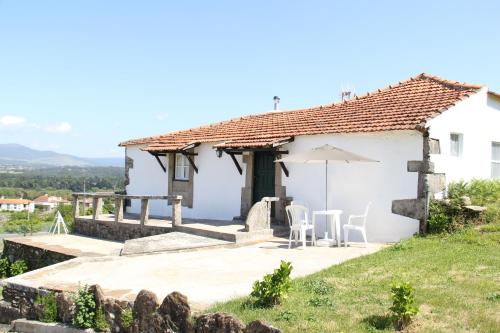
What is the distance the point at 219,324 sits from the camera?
5.52 m

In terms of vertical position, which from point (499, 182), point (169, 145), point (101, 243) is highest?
point (169, 145)

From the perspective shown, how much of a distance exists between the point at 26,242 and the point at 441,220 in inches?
436

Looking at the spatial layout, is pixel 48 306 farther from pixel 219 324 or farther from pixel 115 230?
pixel 115 230

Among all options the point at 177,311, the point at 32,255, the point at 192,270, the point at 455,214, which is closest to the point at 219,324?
the point at 177,311

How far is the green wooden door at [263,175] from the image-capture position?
46.9 feet

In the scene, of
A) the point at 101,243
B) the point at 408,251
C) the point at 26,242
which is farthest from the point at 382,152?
the point at 26,242

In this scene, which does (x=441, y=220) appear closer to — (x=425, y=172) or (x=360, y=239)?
(x=425, y=172)

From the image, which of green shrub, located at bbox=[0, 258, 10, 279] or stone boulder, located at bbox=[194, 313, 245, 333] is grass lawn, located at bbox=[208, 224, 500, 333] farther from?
green shrub, located at bbox=[0, 258, 10, 279]

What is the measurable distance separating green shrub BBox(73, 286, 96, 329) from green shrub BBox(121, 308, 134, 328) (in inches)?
22.7

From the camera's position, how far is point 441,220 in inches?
415

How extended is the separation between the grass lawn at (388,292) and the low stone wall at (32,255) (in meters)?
7.30

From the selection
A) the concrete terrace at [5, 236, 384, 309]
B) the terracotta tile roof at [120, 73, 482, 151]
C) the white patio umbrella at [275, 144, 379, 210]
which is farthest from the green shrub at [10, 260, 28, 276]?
the white patio umbrella at [275, 144, 379, 210]

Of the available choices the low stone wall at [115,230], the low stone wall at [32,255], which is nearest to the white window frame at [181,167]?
the low stone wall at [115,230]

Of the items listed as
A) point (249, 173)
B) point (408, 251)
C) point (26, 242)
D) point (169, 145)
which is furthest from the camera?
point (169, 145)
